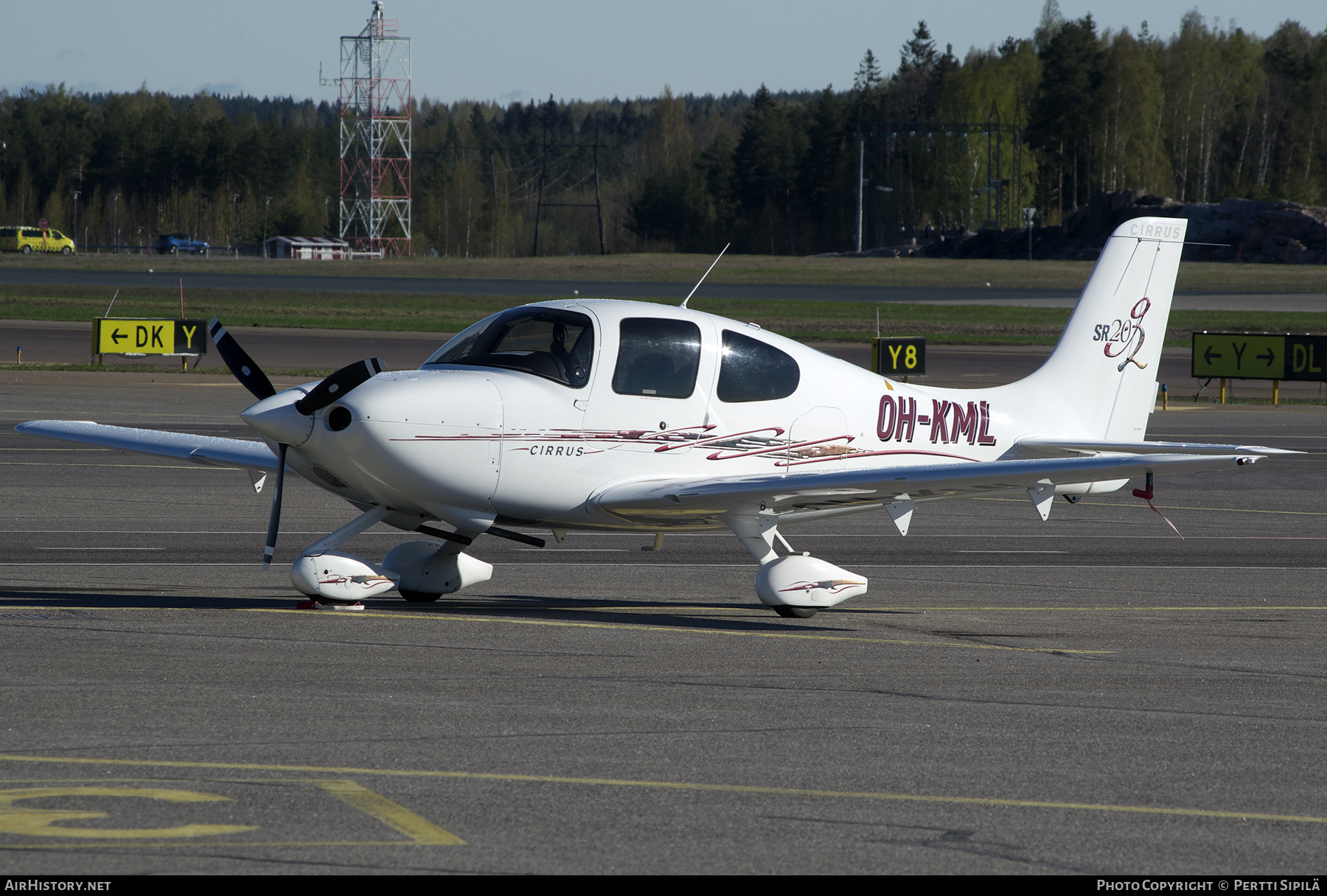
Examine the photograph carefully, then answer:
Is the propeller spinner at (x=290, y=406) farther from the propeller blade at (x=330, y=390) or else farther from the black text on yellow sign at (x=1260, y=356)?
the black text on yellow sign at (x=1260, y=356)

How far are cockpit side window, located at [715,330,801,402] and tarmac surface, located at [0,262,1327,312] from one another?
182ft

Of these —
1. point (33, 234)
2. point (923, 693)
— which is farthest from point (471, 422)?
point (33, 234)

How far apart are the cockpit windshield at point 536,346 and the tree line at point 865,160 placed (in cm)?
11537

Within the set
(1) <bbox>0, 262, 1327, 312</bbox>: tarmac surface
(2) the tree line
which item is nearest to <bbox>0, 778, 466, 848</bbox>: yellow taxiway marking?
(1) <bbox>0, 262, 1327, 312</bbox>: tarmac surface

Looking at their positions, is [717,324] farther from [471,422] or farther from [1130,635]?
[1130,635]

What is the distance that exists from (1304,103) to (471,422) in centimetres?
13999

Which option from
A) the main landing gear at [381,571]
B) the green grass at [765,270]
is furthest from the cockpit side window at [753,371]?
the green grass at [765,270]

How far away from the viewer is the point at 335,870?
194 inches

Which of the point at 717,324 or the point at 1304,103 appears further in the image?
the point at 1304,103

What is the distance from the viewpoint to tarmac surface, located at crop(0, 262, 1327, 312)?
7069 centimetres

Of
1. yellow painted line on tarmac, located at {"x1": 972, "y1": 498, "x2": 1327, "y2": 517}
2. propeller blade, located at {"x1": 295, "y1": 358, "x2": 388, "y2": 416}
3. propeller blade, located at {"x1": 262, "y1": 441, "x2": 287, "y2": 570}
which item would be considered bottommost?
yellow painted line on tarmac, located at {"x1": 972, "y1": 498, "x2": 1327, "y2": 517}

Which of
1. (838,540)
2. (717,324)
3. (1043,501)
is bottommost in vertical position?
(838,540)

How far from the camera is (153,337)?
121ft

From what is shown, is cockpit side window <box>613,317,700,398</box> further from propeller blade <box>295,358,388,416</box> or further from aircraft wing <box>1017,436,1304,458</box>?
aircraft wing <box>1017,436,1304,458</box>
